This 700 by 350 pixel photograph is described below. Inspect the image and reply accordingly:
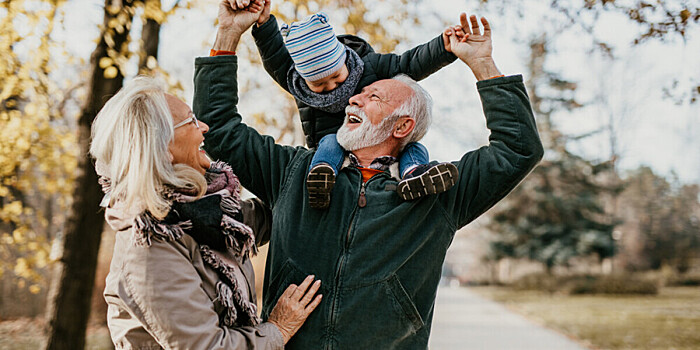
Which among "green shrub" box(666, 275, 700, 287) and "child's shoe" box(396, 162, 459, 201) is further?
"green shrub" box(666, 275, 700, 287)

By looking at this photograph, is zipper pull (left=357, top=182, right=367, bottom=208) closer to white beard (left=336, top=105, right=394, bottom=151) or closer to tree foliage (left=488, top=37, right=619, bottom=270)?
white beard (left=336, top=105, right=394, bottom=151)

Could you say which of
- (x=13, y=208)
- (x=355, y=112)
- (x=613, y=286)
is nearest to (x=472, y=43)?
(x=355, y=112)

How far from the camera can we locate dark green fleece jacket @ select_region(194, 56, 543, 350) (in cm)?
238

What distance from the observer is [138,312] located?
74.4 inches

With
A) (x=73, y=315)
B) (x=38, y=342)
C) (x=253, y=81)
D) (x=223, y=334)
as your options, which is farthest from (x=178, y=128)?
(x=38, y=342)

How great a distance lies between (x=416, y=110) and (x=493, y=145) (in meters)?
0.36

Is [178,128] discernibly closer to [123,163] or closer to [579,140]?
[123,163]

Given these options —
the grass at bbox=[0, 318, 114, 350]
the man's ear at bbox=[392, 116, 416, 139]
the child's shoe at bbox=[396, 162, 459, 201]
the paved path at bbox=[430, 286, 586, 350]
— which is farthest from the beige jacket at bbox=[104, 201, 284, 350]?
the grass at bbox=[0, 318, 114, 350]

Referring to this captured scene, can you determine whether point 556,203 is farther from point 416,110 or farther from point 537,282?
point 416,110

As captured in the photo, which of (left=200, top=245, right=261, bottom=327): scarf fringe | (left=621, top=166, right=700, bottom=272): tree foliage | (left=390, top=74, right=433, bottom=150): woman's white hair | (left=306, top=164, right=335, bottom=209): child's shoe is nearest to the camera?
(left=200, top=245, right=261, bottom=327): scarf fringe

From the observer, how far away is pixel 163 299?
187cm

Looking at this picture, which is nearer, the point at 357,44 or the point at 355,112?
the point at 355,112

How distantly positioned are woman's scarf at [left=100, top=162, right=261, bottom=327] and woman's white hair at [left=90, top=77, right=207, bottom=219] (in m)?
0.04

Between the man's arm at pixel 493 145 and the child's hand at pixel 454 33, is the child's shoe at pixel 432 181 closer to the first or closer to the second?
the man's arm at pixel 493 145
